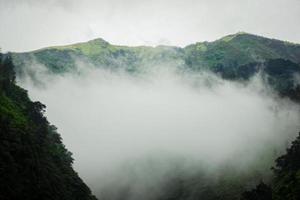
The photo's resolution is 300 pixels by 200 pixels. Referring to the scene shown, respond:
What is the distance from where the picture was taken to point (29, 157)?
385 ft

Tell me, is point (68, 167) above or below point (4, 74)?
below

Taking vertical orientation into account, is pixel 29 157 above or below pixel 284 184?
below

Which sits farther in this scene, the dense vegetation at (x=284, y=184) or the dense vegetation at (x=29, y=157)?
the dense vegetation at (x=284, y=184)

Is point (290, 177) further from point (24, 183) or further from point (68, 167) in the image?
point (24, 183)

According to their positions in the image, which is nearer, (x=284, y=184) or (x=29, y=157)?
(x=29, y=157)

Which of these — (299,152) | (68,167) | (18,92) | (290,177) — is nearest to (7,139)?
(68,167)

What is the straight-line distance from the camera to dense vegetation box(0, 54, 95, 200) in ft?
340

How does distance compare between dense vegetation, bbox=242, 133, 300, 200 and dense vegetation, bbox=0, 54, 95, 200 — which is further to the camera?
dense vegetation, bbox=242, 133, 300, 200

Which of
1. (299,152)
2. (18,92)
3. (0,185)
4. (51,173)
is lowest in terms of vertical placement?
(0,185)

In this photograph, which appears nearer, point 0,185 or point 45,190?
point 0,185

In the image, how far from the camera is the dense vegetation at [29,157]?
340 feet

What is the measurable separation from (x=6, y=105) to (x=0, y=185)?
53123mm

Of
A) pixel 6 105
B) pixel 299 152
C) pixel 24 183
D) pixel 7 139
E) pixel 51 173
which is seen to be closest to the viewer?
pixel 24 183

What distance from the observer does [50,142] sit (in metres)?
154
